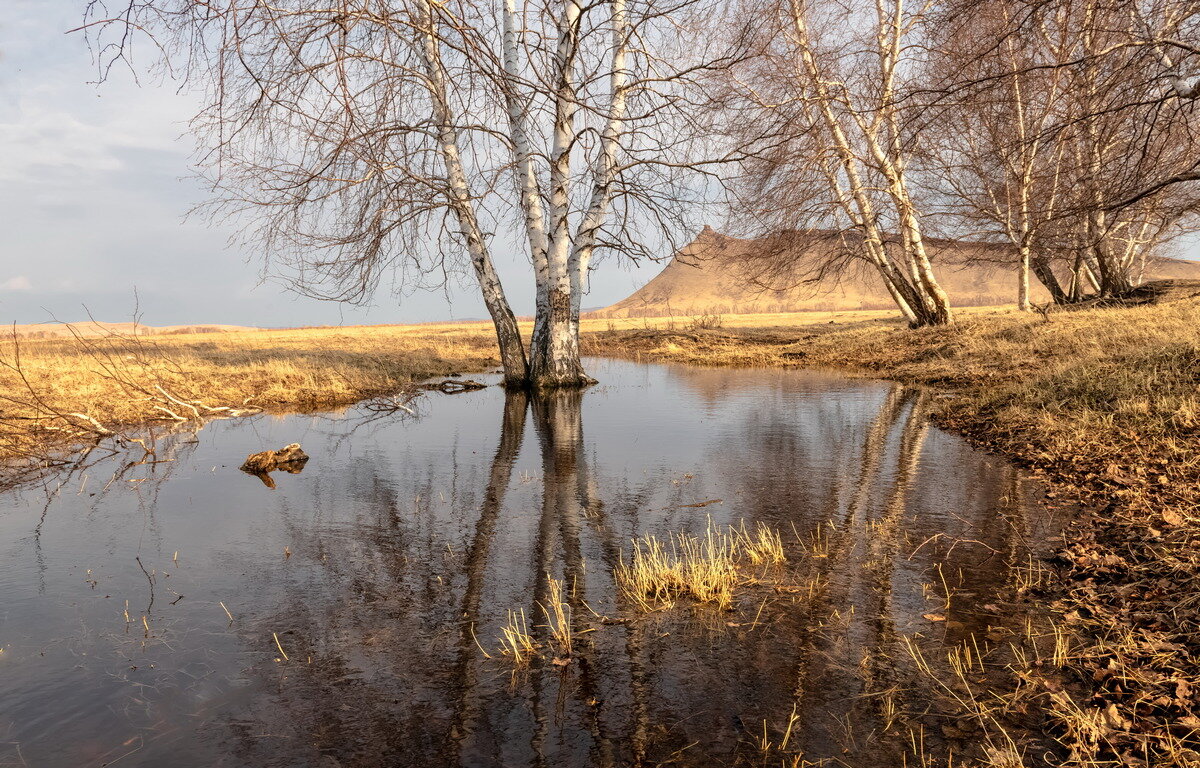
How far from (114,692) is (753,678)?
122 inches

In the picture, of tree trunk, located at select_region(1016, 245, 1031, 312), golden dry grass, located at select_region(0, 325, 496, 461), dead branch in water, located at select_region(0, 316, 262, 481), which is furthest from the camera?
tree trunk, located at select_region(1016, 245, 1031, 312)

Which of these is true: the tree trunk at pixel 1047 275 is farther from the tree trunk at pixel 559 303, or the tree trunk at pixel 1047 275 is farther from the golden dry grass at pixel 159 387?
the golden dry grass at pixel 159 387

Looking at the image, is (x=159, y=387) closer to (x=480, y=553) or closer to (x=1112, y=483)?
(x=480, y=553)

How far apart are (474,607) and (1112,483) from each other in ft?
18.8

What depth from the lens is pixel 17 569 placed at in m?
5.07

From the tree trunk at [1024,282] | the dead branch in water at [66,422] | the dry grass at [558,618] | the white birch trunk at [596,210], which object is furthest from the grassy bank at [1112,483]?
the dead branch in water at [66,422]

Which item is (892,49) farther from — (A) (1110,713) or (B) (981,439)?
(A) (1110,713)

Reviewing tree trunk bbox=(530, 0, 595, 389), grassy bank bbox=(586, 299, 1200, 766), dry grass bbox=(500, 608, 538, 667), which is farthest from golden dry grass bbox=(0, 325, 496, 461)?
grassy bank bbox=(586, 299, 1200, 766)

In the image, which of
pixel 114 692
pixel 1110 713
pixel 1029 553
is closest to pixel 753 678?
pixel 1110 713

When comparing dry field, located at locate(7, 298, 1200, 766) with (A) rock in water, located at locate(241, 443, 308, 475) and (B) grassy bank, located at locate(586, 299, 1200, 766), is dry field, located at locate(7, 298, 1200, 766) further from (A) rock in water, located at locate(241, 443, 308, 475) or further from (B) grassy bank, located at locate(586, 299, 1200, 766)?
(A) rock in water, located at locate(241, 443, 308, 475)

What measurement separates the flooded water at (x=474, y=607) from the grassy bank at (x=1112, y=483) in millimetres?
482

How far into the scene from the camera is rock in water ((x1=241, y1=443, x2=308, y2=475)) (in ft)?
26.8

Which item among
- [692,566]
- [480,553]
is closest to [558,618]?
[692,566]

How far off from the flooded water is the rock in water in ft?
0.66
